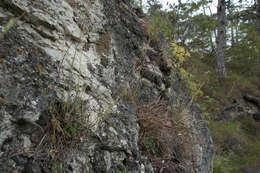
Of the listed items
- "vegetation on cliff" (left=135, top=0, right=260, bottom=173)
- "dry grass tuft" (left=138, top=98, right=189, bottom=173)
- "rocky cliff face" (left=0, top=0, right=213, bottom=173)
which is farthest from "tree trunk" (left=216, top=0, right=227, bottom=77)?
"dry grass tuft" (left=138, top=98, right=189, bottom=173)

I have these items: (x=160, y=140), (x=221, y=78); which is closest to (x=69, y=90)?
(x=160, y=140)

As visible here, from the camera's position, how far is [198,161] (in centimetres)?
272

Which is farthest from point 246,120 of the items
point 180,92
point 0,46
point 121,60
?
point 0,46

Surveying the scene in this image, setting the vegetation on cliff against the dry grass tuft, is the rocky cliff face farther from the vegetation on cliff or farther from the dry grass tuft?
the vegetation on cliff

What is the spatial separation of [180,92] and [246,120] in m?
5.26

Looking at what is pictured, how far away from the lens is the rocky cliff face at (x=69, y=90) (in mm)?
1181

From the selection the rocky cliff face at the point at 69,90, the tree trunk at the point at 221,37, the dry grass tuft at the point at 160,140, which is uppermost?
the tree trunk at the point at 221,37

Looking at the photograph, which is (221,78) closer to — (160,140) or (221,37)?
(221,37)

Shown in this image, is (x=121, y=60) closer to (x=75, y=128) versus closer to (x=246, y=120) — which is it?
(x=75, y=128)

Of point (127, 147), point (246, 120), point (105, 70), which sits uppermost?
point (105, 70)

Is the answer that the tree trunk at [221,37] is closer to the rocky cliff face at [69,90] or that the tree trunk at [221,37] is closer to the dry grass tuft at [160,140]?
the rocky cliff face at [69,90]

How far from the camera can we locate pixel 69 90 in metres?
1.30

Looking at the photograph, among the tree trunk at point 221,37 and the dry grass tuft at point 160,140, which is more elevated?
the tree trunk at point 221,37

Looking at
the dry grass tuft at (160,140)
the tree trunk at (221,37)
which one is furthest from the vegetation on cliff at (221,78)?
the dry grass tuft at (160,140)
